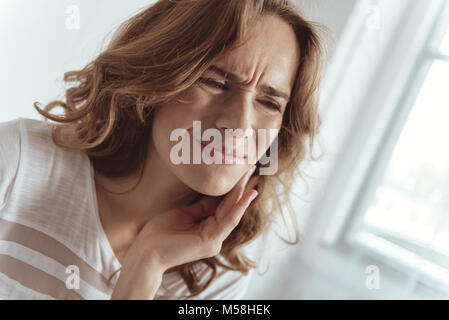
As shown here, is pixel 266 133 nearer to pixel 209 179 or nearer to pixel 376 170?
pixel 209 179

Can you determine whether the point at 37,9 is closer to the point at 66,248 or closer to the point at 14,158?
the point at 14,158

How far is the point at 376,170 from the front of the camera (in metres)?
1.33

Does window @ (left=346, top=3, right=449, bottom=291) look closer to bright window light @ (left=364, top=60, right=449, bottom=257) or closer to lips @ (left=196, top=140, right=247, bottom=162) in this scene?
bright window light @ (left=364, top=60, right=449, bottom=257)

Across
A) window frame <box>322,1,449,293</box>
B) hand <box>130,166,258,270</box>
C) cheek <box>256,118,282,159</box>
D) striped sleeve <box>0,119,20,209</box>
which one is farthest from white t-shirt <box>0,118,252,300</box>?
window frame <box>322,1,449,293</box>

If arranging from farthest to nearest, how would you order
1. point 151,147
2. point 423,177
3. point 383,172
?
point 383,172, point 423,177, point 151,147

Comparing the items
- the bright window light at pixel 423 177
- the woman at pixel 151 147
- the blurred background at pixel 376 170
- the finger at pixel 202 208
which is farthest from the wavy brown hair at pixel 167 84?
the bright window light at pixel 423 177

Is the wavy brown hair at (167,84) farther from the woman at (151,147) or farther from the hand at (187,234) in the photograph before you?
the hand at (187,234)

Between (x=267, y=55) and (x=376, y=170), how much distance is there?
0.80 m

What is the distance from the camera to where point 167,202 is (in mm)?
833

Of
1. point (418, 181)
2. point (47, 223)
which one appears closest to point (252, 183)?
point (47, 223)

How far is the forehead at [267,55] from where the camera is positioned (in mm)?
669

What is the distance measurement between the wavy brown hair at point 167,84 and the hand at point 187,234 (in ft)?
0.40

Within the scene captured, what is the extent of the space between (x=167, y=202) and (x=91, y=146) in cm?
19
